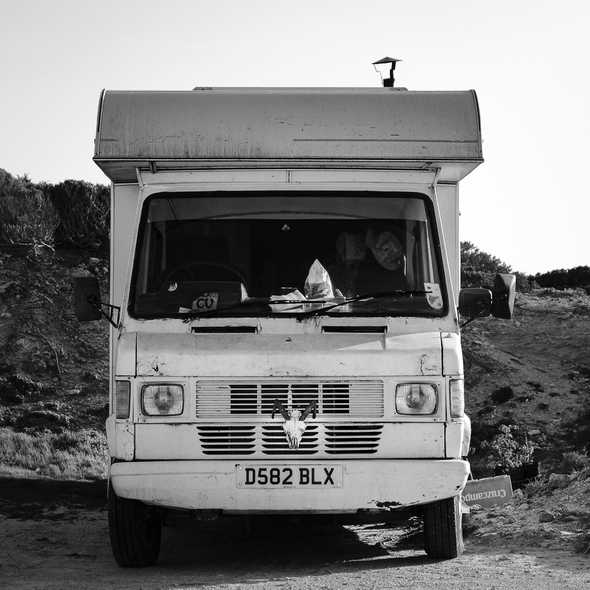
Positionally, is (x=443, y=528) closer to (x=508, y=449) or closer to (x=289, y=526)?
(x=289, y=526)

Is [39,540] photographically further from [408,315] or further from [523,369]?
[523,369]

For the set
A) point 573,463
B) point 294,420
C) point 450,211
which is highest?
point 450,211

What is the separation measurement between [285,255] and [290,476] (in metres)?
1.51

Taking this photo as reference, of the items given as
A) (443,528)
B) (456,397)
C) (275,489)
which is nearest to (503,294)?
(456,397)

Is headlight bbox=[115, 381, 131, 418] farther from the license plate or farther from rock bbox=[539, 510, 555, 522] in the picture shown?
rock bbox=[539, 510, 555, 522]

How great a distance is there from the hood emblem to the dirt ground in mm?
855

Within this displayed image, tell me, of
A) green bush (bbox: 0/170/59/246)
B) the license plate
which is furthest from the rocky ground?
the license plate

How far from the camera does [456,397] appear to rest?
7500 millimetres

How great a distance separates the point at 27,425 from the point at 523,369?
7933mm

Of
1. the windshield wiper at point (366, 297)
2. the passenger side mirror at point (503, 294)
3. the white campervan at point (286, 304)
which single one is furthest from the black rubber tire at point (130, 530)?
the passenger side mirror at point (503, 294)

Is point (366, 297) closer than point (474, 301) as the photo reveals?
Yes

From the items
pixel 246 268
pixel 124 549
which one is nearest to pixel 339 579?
pixel 124 549

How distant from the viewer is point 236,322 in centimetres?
769

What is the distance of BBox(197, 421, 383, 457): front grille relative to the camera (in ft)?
24.3
